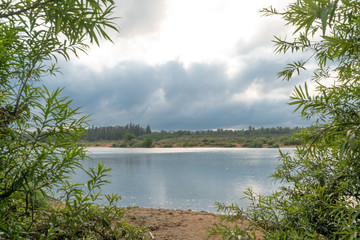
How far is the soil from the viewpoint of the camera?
13.1 feet

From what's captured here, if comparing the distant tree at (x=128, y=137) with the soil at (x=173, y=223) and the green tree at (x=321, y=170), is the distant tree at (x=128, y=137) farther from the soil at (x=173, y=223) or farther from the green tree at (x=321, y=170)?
the green tree at (x=321, y=170)

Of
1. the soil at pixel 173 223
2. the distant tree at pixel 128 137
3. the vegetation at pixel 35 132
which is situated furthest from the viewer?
the distant tree at pixel 128 137

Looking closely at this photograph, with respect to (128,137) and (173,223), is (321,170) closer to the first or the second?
(173,223)

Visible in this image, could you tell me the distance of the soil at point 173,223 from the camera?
13.1 feet

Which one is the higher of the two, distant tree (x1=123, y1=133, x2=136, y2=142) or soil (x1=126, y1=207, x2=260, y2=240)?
distant tree (x1=123, y1=133, x2=136, y2=142)

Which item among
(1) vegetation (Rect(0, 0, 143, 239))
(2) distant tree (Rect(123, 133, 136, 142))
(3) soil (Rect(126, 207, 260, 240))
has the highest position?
(1) vegetation (Rect(0, 0, 143, 239))

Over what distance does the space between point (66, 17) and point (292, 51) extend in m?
2.08

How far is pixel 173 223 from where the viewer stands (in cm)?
467

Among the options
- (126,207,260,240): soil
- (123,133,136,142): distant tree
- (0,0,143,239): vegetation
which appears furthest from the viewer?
(123,133,136,142): distant tree

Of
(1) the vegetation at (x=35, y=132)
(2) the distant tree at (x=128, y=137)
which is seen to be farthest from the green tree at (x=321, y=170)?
(2) the distant tree at (x=128, y=137)

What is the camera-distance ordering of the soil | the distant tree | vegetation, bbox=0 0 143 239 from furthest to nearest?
1. the distant tree
2. the soil
3. vegetation, bbox=0 0 143 239

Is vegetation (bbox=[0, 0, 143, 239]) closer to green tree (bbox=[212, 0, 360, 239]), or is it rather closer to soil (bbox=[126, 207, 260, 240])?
green tree (bbox=[212, 0, 360, 239])

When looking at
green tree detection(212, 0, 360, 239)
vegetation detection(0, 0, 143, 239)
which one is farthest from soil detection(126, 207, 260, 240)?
vegetation detection(0, 0, 143, 239)

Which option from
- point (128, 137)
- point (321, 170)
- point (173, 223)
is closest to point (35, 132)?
point (321, 170)
